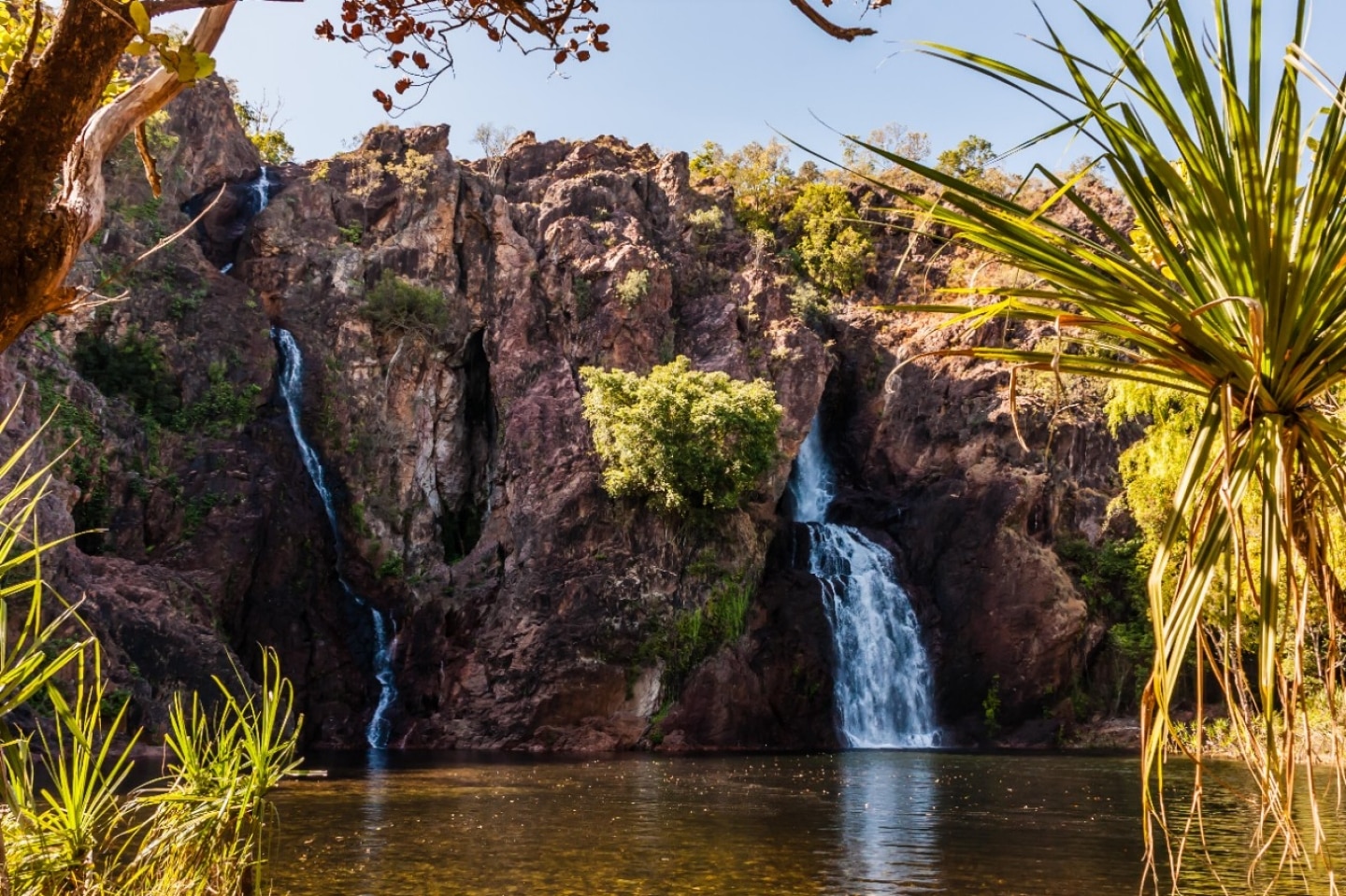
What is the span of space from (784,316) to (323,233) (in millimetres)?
17637

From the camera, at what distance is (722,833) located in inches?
548

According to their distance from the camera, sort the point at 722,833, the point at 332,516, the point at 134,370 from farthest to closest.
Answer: the point at 332,516, the point at 134,370, the point at 722,833

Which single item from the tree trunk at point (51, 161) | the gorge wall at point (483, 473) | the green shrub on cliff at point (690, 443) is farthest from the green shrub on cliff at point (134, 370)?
the tree trunk at point (51, 161)

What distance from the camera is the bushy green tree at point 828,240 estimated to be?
47.2 meters

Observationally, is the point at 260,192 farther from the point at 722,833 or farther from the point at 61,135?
the point at 61,135

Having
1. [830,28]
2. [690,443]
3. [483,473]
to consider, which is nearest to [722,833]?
[830,28]

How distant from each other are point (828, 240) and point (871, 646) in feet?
70.3

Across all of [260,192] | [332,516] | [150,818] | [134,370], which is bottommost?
[150,818]

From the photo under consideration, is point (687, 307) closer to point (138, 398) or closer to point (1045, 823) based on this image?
point (138, 398)

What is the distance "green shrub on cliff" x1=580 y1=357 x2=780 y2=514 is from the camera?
34.1 metres

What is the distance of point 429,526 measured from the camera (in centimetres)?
3634

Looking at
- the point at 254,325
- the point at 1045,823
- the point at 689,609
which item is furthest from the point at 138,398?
the point at 1045,823

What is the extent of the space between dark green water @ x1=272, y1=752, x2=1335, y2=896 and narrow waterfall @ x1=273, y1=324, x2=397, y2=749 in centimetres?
944

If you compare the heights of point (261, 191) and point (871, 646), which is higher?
point (261, 191)
